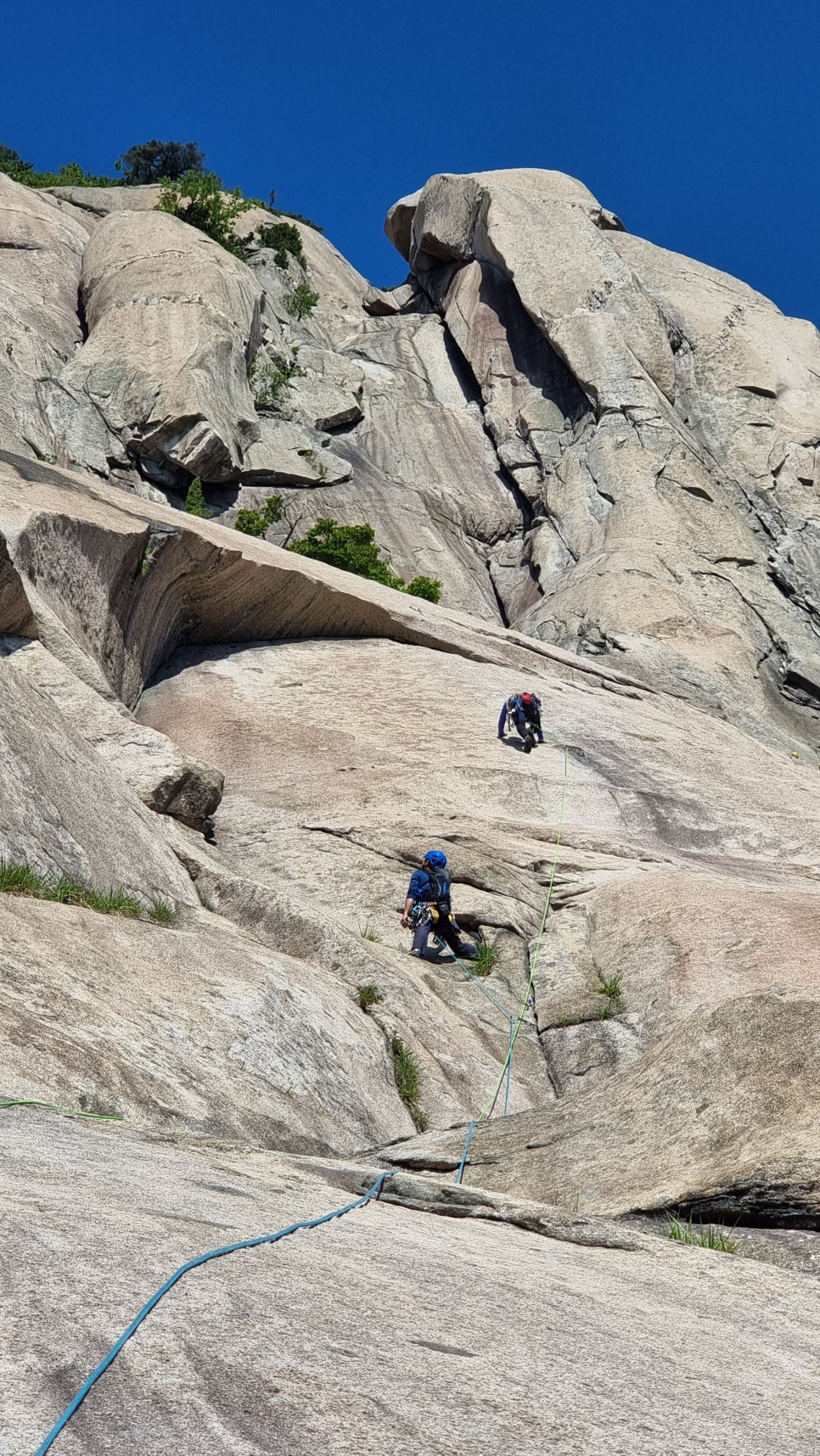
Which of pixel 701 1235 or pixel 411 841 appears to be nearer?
pixel 701 1235

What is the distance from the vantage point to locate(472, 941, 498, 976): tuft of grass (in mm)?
16156

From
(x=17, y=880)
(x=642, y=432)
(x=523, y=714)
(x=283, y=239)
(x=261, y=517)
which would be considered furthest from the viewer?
(x=283, y=239)

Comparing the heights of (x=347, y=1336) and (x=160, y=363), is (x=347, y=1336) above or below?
below

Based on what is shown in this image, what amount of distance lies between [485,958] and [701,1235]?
980 centimetres

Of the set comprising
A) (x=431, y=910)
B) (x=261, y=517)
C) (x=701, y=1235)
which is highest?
(x=261, y=517)

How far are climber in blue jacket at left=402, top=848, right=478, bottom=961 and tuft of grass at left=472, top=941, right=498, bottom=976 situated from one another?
0.09 m

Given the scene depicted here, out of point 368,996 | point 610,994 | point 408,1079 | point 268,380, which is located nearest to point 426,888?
point 610,994

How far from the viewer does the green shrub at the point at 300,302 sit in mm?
61344

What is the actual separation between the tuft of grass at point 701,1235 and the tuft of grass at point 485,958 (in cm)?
933

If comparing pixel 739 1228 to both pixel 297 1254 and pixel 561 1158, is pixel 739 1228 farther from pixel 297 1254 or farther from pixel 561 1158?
pixel 297 1254

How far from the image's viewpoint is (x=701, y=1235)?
21.6 feet

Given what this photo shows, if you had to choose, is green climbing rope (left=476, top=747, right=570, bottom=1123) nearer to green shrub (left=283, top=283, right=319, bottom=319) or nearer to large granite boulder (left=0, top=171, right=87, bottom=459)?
large granite boulder (left=0, top=171, right=87, bottom=459)

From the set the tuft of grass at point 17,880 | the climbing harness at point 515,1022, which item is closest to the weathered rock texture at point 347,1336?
the climbing harness at point 515,1022

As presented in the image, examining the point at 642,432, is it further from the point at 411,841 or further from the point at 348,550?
the point at 411,841
